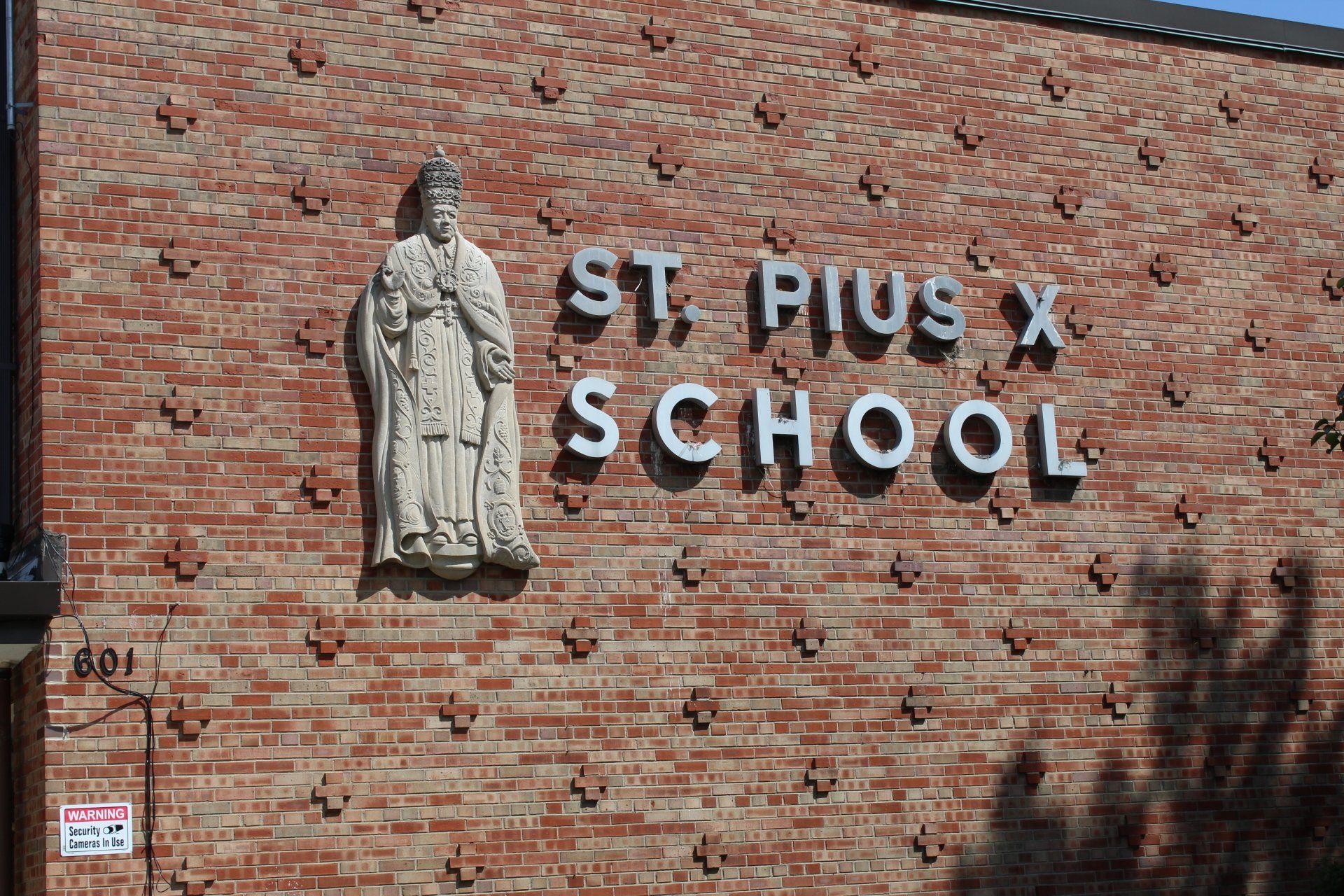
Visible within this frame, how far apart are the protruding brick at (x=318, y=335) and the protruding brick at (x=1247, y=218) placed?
8930 mm

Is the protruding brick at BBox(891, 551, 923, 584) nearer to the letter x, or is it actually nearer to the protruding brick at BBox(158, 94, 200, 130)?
the letter x

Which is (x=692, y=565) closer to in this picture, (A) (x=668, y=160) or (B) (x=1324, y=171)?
(A) (x=668, y=160)

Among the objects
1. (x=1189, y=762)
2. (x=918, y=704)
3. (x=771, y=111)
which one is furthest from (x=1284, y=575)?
(x=771, y=111)

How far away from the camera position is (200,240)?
13562 millimetres

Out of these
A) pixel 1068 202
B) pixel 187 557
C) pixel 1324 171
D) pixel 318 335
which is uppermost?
pixel 1324 171

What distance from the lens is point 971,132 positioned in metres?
16.5

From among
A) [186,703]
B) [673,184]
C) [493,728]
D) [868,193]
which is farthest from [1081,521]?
[186,703]

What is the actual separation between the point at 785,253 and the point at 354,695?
539 cm

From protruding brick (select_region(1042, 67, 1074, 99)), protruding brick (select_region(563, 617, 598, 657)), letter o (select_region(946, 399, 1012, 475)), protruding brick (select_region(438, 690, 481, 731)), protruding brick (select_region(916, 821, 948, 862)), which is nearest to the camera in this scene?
protruding brick (select_region(438, 690, 481, 731))

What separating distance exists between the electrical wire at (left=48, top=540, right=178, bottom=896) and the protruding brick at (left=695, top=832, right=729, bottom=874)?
4050 mm

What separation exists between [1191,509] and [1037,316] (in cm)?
227

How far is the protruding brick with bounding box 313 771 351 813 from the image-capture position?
1290 cm

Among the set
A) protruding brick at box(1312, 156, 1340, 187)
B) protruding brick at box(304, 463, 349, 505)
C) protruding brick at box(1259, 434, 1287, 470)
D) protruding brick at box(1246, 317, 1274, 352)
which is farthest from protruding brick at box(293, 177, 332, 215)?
protruding brick at box(1312, 156, 1340, 187)

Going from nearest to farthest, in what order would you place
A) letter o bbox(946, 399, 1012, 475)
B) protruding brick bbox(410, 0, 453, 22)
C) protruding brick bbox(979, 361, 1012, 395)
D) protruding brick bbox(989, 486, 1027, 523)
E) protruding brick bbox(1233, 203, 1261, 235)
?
1. protruding brick bbox(410, 0, 453, 22)
2. letter o bbox(946, 399, 1012, 475)
3. protruding brick bbox(989, 486, 1027, 523)
4. protruding brick bbox(979, 361, 1012, 395)
5. protruding brick bbox(1233, 203, 1261, 235)
